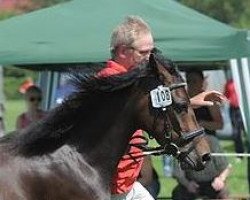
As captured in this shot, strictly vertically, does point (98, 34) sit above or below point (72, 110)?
above

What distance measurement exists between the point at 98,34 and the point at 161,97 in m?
3.65

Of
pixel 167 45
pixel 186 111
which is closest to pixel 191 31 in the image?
pixel 167 45

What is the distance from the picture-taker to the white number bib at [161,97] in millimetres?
4922

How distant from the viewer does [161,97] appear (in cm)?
491

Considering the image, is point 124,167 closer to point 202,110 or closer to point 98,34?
point 98,34

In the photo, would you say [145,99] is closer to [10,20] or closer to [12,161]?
[12,161]

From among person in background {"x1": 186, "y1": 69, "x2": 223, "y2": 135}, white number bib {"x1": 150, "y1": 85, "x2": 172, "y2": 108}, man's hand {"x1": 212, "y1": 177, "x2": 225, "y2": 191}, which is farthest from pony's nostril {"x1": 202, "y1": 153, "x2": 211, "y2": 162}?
man's hand {"x1": 212, "y1": 177, "x2": 225, "y2": 191}

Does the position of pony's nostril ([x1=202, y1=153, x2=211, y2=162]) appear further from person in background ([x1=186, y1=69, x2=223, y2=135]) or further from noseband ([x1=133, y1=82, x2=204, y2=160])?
person in background ([x1=186, y1=69, x2=223, y2=135])

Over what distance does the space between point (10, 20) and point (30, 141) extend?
3.97 metres

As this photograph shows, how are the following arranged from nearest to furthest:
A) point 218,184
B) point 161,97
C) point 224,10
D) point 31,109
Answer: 1. point 161,97
2. point 218,184
3. point 31,109
4. point 224,10

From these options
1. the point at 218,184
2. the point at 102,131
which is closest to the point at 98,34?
the point at 218,184

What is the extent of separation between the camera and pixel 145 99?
A: 502cm

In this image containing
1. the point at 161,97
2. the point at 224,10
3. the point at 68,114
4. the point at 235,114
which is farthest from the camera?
the point at 224,10

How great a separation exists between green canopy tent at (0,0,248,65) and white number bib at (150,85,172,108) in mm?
3257
